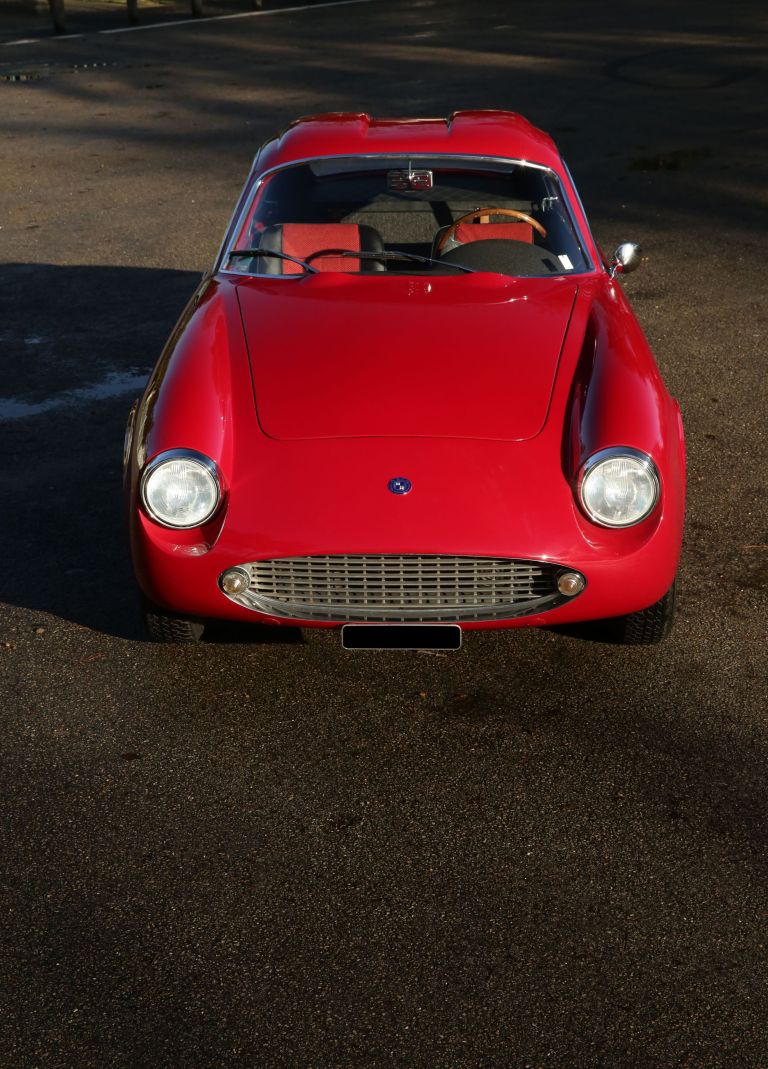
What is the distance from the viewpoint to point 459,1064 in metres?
2.70

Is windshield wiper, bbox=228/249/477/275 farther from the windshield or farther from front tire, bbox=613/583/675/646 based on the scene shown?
front tire, bbox=613/583/675/646

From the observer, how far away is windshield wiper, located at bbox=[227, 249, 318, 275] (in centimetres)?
507

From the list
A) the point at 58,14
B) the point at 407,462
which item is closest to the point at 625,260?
the point at 407,462

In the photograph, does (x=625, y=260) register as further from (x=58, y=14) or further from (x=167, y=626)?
(x=58, y=14)

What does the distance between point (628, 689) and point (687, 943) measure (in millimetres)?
1191

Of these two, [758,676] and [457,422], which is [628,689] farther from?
[457,422]

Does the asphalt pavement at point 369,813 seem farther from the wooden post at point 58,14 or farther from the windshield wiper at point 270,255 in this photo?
the wooden post at point 58,14

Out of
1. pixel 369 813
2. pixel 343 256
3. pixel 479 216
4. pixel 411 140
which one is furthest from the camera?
pixel 411 140

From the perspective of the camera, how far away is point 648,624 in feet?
13.9

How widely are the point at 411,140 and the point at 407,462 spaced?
241 cm

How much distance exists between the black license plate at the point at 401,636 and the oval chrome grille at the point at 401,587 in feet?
0.08

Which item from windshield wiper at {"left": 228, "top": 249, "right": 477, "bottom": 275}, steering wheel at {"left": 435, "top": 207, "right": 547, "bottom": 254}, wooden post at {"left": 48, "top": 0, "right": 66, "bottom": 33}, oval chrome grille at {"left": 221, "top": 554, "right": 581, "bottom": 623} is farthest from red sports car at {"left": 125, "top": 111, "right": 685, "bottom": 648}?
wooden post at {"left": 48, "top": 0, "right": 66, "bottom": 33}

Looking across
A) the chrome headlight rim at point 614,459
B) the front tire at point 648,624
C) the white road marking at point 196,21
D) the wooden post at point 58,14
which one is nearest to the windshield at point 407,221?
the chrome headlight rim at point 614,459

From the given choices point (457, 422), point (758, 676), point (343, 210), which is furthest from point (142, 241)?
point (758, 676)
